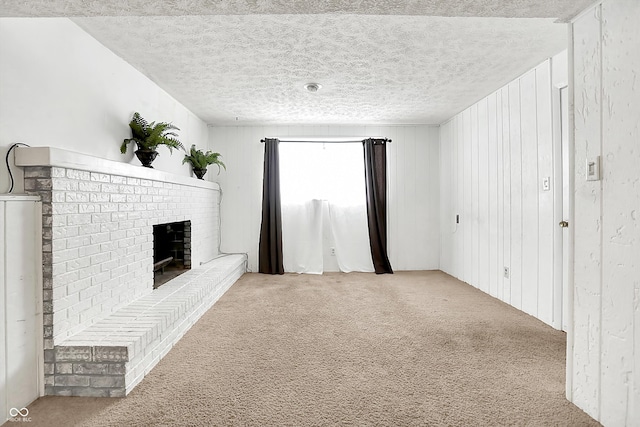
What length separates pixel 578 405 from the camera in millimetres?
1692

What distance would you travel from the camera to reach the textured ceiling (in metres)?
1.54

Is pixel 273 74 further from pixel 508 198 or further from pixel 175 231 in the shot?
pixel 508 198

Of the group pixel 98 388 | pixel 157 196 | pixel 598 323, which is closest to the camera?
pixel 598 323

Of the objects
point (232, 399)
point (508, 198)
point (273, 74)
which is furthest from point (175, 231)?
point (508, 198)

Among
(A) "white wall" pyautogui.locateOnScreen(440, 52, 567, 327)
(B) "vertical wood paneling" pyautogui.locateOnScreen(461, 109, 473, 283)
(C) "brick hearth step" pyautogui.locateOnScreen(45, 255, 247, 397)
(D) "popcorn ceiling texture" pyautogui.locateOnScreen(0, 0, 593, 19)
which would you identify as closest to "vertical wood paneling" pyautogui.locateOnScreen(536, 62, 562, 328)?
(A) "white wall" pyautogui.locateOnScreen(440, 52, 567, 327)

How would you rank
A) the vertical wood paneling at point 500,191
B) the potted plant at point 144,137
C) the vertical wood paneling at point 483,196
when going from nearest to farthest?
the potted plant at point 144,137, the vertical wood paneling at point 500,191, the vertical wood paneling at point 483,196

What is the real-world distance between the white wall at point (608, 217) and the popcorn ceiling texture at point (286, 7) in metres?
0.26

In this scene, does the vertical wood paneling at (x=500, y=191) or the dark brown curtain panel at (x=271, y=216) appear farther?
the dark brown curtain panel at (x=271, y=216)

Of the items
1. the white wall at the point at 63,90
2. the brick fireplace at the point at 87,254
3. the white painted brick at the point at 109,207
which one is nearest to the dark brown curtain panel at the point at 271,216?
the white wall at the point at 63,90

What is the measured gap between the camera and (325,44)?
100 inches

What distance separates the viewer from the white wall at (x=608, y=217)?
1.40 m

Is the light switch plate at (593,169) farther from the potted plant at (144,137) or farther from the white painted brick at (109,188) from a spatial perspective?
the potted plant at (144,137)

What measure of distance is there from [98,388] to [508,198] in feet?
12.1

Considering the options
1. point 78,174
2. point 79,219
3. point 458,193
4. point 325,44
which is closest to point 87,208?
point 79,219
